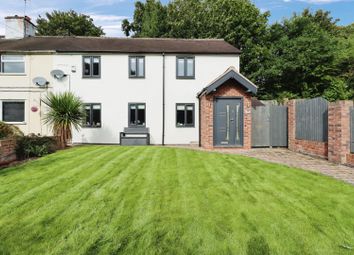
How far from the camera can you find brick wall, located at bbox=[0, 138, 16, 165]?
397 inches

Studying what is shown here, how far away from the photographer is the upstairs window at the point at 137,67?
19.4 metres

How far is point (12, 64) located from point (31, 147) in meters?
10.7

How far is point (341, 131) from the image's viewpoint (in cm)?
1038

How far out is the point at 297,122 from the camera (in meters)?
14.4

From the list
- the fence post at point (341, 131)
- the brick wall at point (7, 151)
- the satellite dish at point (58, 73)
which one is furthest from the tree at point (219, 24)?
the brick wall at point (7, 151)

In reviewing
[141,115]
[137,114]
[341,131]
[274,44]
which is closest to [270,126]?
[341,131]

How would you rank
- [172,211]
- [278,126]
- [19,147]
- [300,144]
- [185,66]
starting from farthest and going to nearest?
[185,66], [278,126], [300,144], [19,147], [172,211]

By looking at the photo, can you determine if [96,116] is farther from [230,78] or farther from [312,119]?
[312,119]

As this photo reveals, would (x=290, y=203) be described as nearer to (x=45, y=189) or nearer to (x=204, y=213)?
(x=204, y=213)

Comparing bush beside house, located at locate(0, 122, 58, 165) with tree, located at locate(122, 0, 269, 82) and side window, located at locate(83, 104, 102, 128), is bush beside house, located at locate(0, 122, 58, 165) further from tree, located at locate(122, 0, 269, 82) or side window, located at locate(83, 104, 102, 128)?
tree, located at locate(122, 0, 269, 82)

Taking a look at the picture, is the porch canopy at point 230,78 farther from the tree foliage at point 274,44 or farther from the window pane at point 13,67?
the tree foliage at point 274,44

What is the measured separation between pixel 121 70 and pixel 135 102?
7.65ft

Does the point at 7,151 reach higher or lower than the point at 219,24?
lower

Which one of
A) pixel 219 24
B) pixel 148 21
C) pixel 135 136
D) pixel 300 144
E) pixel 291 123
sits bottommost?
pixel 300 144
